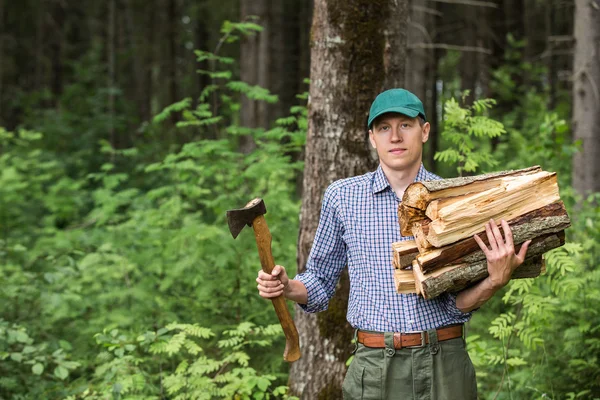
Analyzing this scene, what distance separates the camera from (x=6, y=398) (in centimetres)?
562

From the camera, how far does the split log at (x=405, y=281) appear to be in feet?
10.0

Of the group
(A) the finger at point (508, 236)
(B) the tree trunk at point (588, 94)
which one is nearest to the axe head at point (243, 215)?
(A) the finger at point (508, 236)

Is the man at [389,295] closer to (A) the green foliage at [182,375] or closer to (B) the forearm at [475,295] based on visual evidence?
(B) the forearm at [475,295]

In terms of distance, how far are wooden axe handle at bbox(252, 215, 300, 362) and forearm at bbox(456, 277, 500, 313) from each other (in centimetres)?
84

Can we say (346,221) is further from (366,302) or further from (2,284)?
(2,284)

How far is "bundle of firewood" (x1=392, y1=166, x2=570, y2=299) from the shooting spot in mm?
2881

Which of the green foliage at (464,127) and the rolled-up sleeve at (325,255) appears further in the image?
the green foliage at (464,127)

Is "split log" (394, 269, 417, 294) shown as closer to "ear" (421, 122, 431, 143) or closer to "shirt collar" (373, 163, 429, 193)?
"shirt collar" (373, 163, 429, 193)

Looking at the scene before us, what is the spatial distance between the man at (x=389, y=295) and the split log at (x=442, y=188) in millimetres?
264

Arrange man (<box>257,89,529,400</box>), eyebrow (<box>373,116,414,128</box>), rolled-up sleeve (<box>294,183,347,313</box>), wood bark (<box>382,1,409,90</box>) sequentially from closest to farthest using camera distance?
man (<box>257,89,529,400</box>)
eyebrow (<box>373,116,414,128</box>)
rolled-up sleeve (<box>294,183,347,313</box>)
wood bark (<box>382,1,409,90</box>)

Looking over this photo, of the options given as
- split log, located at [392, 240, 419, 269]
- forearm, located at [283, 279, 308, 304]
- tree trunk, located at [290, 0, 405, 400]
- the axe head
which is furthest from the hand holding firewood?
tree trunk, located at [290, 0, 405, 400]

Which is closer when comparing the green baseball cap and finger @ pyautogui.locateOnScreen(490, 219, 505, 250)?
finger @ pyautogui.locateOnScreen(490, 219, 505, 250)

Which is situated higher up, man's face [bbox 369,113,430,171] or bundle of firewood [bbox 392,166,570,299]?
man's face [bbox 369,113,430,171]

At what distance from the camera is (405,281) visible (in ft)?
10.0
